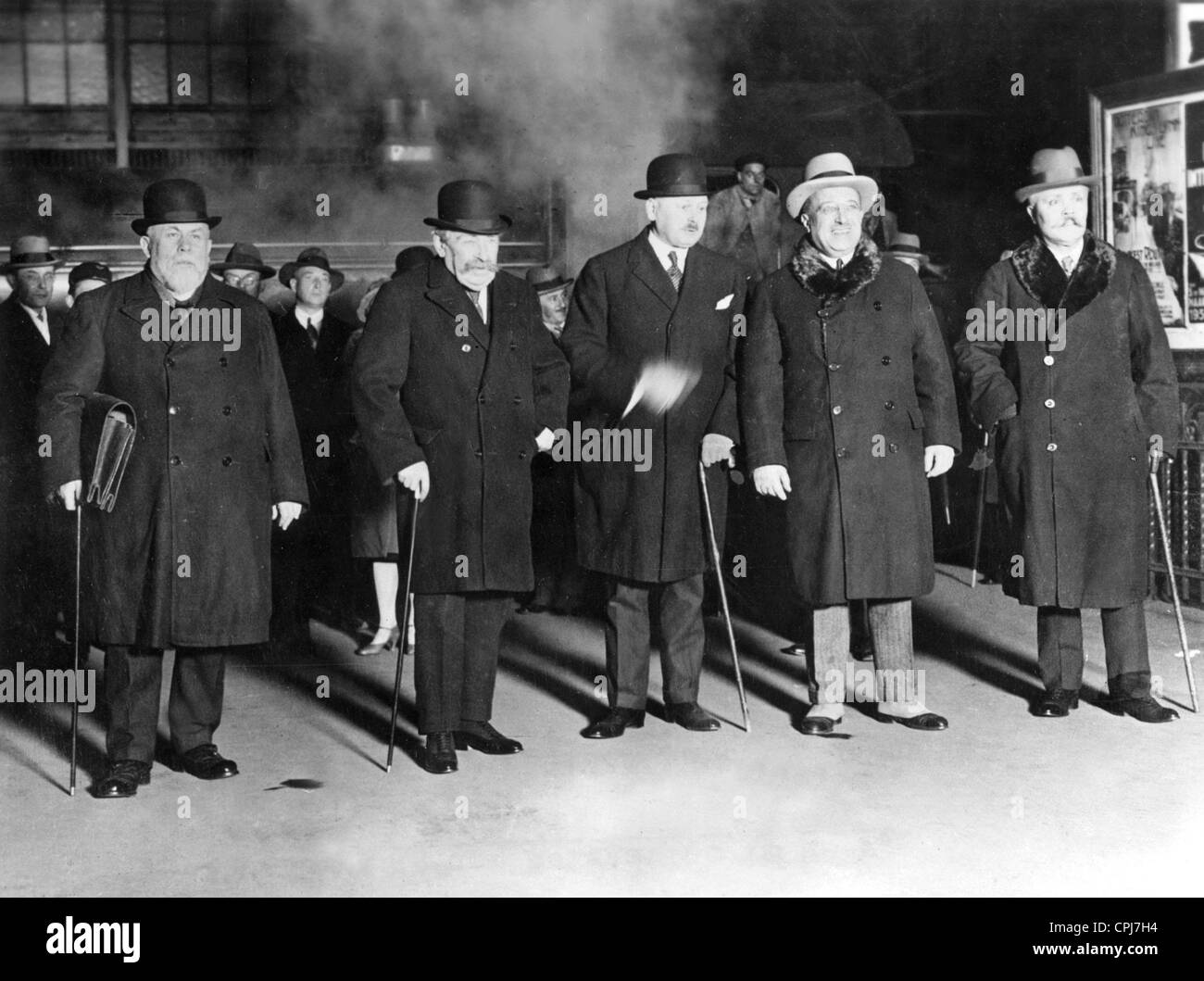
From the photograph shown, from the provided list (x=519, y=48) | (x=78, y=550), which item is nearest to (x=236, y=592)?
(x=78, y=550)

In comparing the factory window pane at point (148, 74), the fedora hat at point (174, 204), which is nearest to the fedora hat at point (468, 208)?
the fedora hat at point (174, 204)

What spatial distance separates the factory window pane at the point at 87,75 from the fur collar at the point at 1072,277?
8787 mm

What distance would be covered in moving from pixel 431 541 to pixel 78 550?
3.90 feet

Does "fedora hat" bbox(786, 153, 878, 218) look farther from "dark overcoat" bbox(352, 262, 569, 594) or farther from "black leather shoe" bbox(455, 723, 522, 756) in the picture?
"black leather shoe" bbox(455, 723, 522, 756)

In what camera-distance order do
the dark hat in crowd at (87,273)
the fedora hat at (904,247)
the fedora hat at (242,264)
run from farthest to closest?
the fedora hat at (904,247), the dark hat in crowd at (87,273), the fedora hat at (242,264)

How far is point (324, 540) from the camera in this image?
8.32 m

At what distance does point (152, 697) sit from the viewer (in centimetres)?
532

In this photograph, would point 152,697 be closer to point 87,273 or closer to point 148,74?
point 87,273

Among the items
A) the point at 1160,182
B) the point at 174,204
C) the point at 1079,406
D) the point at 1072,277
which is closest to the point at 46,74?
the point at 174,204

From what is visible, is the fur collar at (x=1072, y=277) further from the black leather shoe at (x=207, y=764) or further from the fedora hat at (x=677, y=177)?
the black leather shoe at (x=207, y=764)

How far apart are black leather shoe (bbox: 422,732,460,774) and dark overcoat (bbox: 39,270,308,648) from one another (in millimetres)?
730

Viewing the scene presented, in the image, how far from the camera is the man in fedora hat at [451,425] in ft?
17.8

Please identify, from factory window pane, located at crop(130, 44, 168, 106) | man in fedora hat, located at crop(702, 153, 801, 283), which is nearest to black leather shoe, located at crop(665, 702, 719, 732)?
man in fedora hat, located at crop(702, 153, 801, 283)

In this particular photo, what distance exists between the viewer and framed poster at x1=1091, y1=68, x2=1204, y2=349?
26.0 ft
